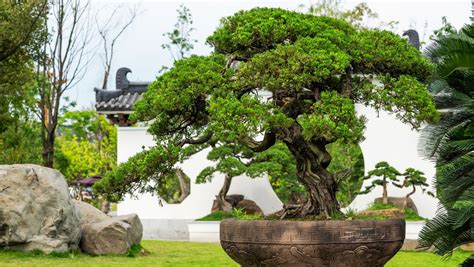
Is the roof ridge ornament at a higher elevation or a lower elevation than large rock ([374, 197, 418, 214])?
higher

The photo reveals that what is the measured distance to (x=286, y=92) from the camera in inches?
263

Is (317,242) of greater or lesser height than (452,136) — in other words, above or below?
below

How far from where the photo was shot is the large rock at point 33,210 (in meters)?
10.3

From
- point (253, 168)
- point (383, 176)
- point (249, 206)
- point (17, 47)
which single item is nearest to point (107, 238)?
point (253, 168)

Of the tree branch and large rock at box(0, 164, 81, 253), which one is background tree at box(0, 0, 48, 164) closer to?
large rock at box(0, 164, 81, 253)

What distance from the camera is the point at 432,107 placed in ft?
20.6

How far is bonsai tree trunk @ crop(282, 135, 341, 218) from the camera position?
6.73 m

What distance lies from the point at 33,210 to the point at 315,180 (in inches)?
200

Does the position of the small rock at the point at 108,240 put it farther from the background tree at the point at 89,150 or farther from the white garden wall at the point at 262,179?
the background tree at the point at 89,150

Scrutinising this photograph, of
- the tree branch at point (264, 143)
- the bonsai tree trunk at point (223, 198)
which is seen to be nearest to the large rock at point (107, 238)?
the bonsai tree trunk at point (223, 198)

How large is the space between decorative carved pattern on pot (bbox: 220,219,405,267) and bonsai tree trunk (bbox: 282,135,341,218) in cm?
56

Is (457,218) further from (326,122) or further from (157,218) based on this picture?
(157,218)

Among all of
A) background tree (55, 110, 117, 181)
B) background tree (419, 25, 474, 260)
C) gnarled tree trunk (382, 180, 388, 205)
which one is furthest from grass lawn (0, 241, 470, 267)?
background tree (55, 110, 117, 181)

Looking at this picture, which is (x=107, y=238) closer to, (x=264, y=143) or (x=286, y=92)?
(x=264, y=143)
